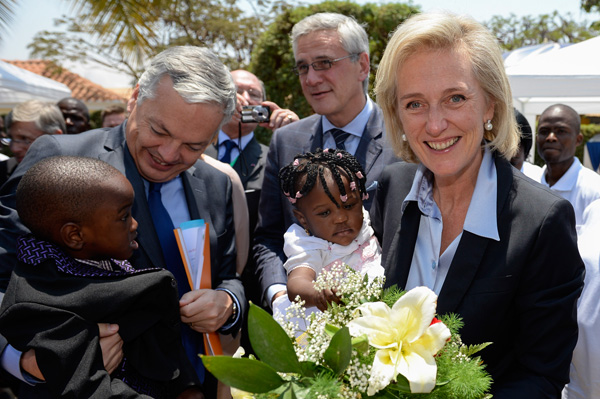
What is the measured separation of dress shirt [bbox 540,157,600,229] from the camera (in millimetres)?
5391

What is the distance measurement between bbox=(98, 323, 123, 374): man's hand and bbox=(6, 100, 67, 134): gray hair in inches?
175

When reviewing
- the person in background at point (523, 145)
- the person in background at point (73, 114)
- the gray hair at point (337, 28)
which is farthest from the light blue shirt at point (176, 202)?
the person in background at point (73, 114)

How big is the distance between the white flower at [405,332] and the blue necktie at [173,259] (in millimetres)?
1279

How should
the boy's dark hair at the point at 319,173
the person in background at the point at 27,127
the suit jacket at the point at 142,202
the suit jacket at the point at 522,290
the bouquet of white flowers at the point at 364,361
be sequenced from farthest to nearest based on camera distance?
the person in background at the point at 27,127
the boy's dark hair at the point at 319,173
the suit jacket at the point at 142,202
the suit jacket at the point at 522,290
the bouquet of white flowers at the point at 364,361

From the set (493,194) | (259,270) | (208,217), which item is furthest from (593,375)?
(208,217)

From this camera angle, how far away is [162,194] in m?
2.72

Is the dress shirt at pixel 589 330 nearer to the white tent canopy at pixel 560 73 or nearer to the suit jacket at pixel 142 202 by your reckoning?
the suit jacket at pixel 142 202

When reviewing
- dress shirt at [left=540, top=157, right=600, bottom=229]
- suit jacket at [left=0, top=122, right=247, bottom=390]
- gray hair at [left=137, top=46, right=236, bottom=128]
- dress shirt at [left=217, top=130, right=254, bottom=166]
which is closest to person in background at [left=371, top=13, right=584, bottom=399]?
gray hair at [left=137, top=46, right=236, bottom=128]

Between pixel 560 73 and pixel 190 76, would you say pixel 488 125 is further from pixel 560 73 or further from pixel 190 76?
pixel 560 73

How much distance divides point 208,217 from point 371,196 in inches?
40.5

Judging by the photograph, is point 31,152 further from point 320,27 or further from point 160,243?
point 320,27

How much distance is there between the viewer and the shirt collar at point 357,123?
356 cm

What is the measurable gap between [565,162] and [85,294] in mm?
5619

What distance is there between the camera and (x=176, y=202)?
272 centimetres
